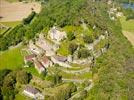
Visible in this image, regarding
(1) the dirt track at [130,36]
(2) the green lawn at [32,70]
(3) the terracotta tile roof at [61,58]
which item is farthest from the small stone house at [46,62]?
(1) the dirt track at [130,36]

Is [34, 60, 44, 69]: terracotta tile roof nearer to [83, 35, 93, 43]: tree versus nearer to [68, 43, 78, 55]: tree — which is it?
[68, 43, 78, 55]: tree

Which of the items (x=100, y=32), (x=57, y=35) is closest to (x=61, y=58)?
(x=57, y=35)

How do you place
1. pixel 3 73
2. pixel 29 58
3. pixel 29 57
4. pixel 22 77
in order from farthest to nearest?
pixel 29 57 → pixel 29 58 → pixel 3 73 → pixel 22 77

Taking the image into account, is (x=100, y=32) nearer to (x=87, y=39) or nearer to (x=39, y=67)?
(x=87, y=39)

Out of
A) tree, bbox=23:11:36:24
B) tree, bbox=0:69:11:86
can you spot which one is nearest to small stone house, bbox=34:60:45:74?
tree, bbox=0:69:11:86

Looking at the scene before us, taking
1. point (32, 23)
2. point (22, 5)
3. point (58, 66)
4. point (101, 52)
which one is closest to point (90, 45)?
point (101, 52)

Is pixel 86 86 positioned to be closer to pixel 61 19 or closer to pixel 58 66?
pixel 58 66
